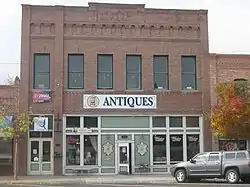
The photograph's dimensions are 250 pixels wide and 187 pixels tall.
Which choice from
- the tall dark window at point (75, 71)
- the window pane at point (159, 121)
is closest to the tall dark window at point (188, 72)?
the window pane at point (159, 121)

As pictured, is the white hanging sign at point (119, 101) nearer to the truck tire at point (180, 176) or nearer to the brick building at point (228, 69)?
the brick building at point (228, 69)

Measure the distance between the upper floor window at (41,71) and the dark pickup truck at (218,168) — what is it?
10.9m

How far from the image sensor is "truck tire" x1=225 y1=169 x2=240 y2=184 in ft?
87.4

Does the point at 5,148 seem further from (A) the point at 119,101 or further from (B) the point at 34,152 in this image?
(A) the point at 119,101

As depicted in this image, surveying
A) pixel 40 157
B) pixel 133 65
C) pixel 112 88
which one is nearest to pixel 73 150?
pixel 40 157

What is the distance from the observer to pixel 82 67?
3453 centimetres

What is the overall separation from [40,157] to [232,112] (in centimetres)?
1268

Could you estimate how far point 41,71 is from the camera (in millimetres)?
34312

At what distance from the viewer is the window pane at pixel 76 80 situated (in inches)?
1353

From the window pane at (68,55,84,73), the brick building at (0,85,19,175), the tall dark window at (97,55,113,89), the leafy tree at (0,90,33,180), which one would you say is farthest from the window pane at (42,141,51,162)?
the window pane at (68,55,84,73)

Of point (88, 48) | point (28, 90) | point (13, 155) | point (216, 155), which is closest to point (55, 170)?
point (13, 155)

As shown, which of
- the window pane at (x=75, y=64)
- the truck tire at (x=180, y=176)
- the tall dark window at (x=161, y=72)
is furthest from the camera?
the tall dark window at (x=161, y=72)

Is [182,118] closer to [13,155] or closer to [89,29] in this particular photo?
[89,29]

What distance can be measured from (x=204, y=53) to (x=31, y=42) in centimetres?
1177
